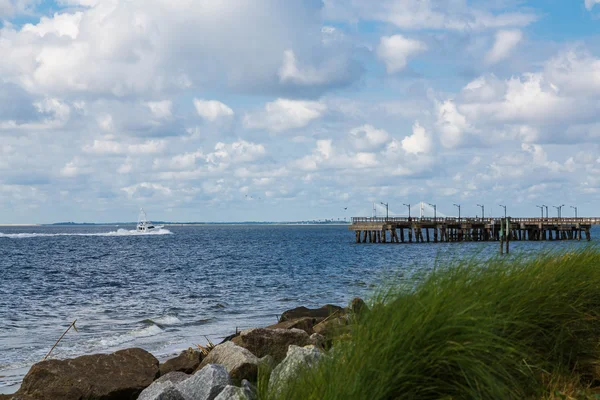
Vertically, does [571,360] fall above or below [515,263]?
below

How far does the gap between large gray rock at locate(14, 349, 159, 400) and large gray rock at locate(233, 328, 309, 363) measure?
63.9 inches

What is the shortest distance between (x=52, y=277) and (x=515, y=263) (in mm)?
44907

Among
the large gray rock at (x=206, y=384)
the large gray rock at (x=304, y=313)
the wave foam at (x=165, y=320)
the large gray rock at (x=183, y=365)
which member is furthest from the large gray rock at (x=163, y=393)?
the wave foam at (x=165, y=320)

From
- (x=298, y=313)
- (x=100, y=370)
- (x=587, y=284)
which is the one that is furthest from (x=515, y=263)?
(x=298, y=313)

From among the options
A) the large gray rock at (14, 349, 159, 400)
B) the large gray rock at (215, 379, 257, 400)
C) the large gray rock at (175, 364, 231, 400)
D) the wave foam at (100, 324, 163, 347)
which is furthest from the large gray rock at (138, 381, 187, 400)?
the wave foam at (100, 324, 163, 347)

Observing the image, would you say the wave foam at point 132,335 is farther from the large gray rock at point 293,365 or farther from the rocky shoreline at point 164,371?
the large gray rock at point 293,365

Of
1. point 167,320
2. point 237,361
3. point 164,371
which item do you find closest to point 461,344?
point 237,361

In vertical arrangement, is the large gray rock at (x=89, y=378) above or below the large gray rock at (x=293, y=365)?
below

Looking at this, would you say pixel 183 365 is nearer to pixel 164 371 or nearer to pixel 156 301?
pixel 164 371

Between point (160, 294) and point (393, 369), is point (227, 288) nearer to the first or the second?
point (160, 294)

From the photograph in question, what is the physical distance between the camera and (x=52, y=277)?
152 feet

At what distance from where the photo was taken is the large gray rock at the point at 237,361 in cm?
868

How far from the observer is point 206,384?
7426 millimetres

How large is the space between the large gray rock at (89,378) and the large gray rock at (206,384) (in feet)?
7.60
